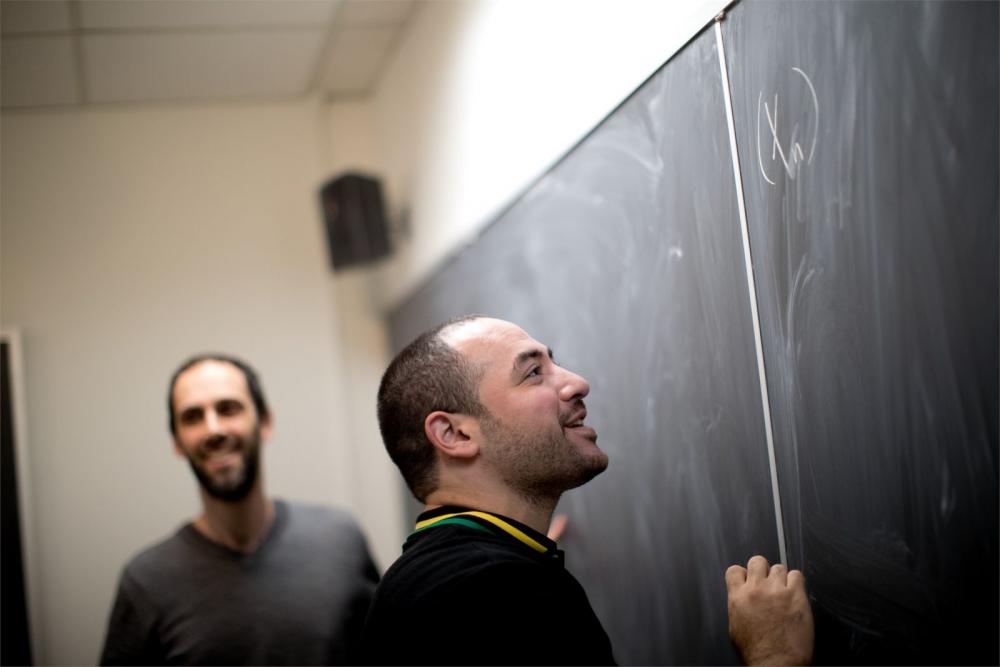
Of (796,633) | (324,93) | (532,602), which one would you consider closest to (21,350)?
(324,93)

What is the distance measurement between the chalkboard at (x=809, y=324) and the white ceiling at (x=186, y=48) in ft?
2.86

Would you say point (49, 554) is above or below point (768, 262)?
below

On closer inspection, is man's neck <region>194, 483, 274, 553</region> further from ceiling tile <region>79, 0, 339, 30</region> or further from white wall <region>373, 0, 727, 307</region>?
ceiling tile <region>79, 0, 339, 30</region>

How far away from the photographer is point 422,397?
4.84 feet

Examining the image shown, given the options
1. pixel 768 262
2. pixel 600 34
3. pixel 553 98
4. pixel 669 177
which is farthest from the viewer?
pixel 553 98

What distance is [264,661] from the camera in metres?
2.11

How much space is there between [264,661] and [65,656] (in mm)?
959

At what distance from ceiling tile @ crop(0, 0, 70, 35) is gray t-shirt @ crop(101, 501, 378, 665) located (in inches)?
46.0

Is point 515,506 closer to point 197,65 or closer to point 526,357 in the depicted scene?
point 526,357

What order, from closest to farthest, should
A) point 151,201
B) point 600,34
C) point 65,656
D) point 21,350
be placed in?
point 600,34 → point 65,656 → point 21,350 → point 151,201

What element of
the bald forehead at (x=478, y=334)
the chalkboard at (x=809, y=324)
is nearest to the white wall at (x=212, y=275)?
the chalkboard at (x=809, y=324)

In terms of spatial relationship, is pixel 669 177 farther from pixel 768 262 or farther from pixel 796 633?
pixel 796 633

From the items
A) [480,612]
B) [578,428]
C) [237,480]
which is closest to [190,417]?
[237,480]

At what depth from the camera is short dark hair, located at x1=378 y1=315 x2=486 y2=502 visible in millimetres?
1449
